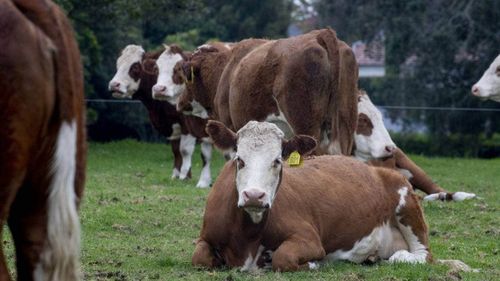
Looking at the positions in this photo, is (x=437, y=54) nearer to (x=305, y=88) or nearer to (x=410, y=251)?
(x=305, y=88)

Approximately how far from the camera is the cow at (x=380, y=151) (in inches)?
522

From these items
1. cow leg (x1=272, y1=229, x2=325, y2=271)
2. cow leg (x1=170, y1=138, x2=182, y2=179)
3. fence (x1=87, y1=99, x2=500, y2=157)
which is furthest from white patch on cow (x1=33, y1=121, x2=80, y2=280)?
fence (x1=87, y1=99, x2=500, y2=157)

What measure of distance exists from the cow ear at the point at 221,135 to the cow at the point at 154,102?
30.5 feet

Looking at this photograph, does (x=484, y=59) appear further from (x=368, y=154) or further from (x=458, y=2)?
(x=368, y=154)

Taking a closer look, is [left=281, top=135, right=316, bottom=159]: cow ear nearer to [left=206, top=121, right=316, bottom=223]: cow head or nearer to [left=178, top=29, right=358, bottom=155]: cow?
[left=206, top=121, right=316, bottom=223]: cow head

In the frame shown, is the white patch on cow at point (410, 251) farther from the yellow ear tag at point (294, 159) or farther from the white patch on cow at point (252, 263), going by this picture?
the white patch on cow at point (252, 263)

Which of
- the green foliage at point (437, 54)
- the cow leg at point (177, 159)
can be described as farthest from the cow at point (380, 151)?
the green foliage at point (437, 54)

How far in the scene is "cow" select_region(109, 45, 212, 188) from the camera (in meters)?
17.5

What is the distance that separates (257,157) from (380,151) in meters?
6.17

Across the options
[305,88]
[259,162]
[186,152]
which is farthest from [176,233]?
[186,152]

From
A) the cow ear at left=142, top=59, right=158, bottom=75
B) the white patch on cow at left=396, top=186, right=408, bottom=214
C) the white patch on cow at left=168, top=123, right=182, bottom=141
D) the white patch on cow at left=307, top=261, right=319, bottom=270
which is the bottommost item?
the white patch on cow at left=168, top=123, right=182, bottom=141

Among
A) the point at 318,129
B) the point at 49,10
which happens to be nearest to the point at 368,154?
the point at 318,129

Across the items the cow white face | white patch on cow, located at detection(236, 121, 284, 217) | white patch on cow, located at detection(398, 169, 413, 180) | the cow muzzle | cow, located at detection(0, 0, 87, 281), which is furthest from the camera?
the cow white face

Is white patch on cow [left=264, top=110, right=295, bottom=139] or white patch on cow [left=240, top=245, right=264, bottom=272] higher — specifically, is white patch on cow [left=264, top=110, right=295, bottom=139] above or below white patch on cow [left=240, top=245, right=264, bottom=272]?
above
